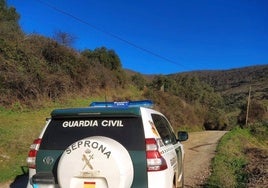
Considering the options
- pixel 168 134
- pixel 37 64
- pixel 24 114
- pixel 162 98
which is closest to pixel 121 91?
pixel 162 98

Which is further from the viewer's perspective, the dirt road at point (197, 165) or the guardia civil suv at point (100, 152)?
the dirt road at point (197, 165)

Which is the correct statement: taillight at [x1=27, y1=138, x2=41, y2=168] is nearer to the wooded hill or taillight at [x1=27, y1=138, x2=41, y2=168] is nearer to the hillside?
the wooded hill

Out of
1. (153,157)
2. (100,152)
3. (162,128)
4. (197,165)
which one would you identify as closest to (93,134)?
(100,152)

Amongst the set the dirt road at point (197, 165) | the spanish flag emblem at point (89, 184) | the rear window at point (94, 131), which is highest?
the rear window at point (94, 131)

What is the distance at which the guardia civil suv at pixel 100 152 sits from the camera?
5066mm

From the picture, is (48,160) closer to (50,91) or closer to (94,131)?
(94,131)

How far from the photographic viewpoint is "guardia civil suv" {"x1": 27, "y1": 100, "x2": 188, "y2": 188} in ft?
16.6

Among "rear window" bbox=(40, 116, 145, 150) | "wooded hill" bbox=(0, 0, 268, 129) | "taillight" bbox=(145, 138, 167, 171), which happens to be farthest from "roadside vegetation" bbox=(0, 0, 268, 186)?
"taillight" bbox=(145, 138, 167, 171)

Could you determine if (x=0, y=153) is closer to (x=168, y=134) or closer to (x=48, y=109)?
(x=168, y=134)

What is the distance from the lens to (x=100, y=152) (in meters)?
5.05

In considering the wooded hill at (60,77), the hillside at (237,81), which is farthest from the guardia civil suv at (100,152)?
the hillside at (237,81)

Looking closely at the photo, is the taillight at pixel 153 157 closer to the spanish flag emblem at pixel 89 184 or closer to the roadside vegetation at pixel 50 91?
the spanish flag emblem at pixel 89 184

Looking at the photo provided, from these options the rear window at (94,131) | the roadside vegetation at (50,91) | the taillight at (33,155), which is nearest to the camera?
the rear window at (94,131)

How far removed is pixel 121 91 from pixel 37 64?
40.3 feet
